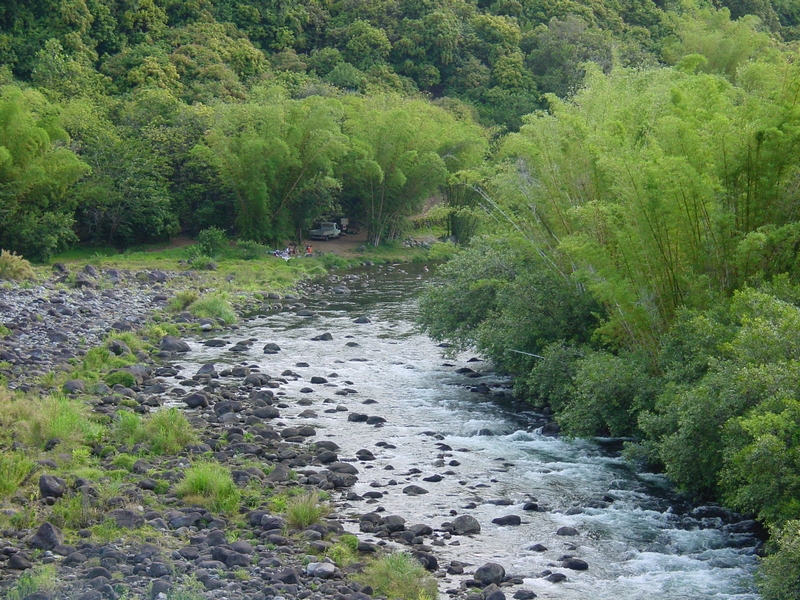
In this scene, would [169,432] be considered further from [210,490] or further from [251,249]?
[251,249]

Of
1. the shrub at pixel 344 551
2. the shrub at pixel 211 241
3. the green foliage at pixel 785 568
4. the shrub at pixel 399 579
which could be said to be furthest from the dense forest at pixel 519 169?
the shrub at pixel 344 551

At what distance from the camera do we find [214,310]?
102 ft

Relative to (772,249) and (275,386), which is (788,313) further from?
(275,386)

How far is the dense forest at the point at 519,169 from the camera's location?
15.1 m

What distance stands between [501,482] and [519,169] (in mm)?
9545

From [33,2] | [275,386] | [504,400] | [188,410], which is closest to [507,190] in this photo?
[504,400]

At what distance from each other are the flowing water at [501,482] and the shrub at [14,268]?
33.5 feet

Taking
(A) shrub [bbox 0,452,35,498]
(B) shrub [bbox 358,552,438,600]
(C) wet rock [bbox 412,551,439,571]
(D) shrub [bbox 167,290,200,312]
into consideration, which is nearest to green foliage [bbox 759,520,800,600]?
(B) shrub [bbox 358,552,438,600]

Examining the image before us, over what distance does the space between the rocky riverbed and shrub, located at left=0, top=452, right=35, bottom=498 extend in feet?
0.77

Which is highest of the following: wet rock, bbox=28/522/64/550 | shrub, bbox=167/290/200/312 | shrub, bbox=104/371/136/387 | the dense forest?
the dense forest

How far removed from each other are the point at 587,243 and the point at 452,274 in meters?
7.67

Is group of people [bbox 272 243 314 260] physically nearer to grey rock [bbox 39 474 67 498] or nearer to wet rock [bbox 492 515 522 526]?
grey rock [bbox 39 474 67 498]

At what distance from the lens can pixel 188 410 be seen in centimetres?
1964

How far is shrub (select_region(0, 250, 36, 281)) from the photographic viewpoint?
32781 mm
